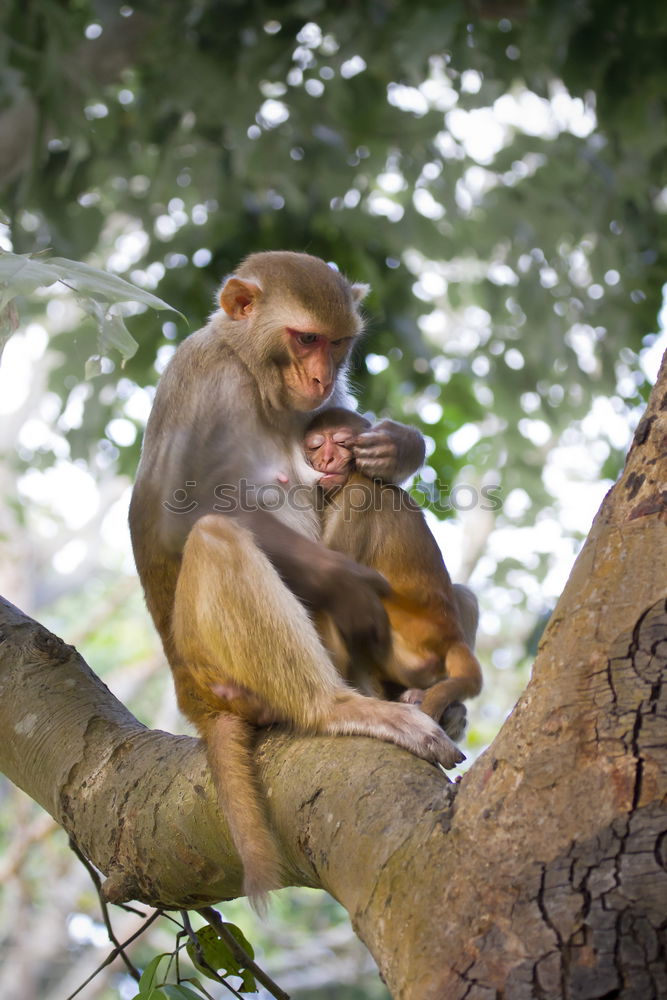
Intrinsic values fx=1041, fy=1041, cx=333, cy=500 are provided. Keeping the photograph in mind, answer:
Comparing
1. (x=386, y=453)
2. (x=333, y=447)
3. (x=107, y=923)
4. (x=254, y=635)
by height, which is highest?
(x=333, y=447)

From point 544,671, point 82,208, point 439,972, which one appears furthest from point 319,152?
point 439,972

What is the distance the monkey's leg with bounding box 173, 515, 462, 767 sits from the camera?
8.31ft

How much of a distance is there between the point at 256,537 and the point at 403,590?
21.9 inches

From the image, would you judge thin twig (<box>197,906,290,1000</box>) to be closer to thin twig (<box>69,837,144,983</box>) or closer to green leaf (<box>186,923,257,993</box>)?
green leaf (<box>186,923,257,993</box>)

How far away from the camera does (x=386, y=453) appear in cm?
318

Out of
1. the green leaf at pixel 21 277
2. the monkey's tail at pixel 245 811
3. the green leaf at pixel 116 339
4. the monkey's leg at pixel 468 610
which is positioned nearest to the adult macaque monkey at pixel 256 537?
the monkey's tail at pixel 245 811

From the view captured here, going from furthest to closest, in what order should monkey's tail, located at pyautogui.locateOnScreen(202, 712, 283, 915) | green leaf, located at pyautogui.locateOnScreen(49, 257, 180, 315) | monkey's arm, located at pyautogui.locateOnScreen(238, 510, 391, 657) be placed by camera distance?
monkey's arm, located at pyautogui.locateOnScreen(238, 510, 391, 657), monkey's tail, located at pyautogui.locateOnScreen(202, 712, 283, 915), green leaf, located at pyautogui.locateOnScreen(49, 257, 180, 315)

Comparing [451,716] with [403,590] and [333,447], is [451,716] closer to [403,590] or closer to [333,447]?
[403,590]

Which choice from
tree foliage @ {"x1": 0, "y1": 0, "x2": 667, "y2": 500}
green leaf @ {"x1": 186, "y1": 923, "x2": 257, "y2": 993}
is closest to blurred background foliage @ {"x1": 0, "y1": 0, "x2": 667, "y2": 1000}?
tree foliage @ {"x1": 0, "y1": 0, "x2": 667, "y2": 500}

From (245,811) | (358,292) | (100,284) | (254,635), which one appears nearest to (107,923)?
(245,811)

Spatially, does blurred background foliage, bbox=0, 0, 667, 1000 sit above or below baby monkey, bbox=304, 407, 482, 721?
above

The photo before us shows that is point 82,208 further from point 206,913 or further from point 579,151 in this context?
point 206,913

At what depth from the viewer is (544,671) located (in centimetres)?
169

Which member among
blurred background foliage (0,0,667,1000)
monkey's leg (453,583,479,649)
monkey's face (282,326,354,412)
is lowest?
monkey's leg (453,583,479,649)
